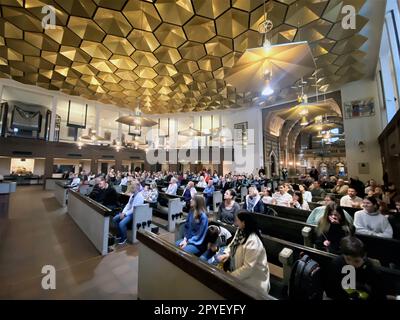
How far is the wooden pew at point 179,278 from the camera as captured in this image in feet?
3.43

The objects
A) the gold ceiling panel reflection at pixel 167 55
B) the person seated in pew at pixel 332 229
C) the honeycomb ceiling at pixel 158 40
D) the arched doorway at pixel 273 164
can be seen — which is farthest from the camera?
the arched doorway at pixel 273 164

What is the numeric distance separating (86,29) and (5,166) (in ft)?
38.0

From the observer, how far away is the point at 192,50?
6152 millimetres

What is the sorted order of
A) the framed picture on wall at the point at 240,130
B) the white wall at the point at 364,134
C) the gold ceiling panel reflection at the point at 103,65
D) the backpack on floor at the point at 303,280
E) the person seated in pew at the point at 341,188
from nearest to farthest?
the backpack on floor at the point at 303,280 < the person seated in pew at the point at 341,188 < the gold ceiling panel reflection at the point at 103,65 < the white wall at the point at 364,134 < the framed picture on wall at the point at 240,130

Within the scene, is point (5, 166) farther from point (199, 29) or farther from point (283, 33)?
point (283, 33)

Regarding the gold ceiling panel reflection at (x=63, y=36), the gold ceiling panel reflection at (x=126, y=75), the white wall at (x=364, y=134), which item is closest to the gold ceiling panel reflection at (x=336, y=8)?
the white wall at (x=364, y=134)

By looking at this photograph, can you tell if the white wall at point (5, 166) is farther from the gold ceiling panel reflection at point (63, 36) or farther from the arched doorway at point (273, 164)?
the arched doorway at point (273, 164)

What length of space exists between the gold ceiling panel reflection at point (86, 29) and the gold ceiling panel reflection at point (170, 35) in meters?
1.72

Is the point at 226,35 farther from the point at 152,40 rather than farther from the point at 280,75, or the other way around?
the point at 280,75

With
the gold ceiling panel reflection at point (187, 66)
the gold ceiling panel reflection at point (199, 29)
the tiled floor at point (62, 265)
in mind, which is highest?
the gold ceiling panel reflection at point (187, 66)

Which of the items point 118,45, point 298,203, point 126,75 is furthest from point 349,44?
point 126,75

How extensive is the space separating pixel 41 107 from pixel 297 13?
1453 cm

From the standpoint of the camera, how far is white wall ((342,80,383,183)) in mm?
8156
